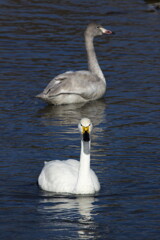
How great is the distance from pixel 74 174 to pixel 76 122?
3.70 meters

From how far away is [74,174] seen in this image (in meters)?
11.5

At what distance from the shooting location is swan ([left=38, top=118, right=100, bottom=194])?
1088 cm

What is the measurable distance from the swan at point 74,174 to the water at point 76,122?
167 mm

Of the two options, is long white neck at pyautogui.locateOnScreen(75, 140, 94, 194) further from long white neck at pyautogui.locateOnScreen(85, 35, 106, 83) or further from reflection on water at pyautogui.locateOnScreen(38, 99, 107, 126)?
long white neck at pyautogui.locateOnScreen(85, 35, 106, 83)

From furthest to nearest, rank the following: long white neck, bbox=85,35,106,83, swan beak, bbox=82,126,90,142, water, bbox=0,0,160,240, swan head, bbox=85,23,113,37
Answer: swan head, bbox=85,23,113,37 < long white neck, bbox=85,35,106,83 < swan beak, bbox=82,126,90,142 < water, bbox=0,0,160,240

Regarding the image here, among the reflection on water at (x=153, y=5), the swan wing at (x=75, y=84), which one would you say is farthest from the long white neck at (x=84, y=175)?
the reflection on water at (x=153, y=5)

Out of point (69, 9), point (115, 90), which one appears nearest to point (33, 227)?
point (115, 90)

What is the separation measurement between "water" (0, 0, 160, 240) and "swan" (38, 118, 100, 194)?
0.17 m

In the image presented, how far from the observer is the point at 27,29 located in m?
23.7

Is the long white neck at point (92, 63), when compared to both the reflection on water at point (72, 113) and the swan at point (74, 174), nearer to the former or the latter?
the reflection on water at point (72, 113)

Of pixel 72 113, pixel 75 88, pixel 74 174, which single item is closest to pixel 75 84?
pixel 75 88

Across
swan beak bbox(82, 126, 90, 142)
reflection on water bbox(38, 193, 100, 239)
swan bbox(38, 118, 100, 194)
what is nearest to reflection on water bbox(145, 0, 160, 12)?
swan bbox(38, 118, 100, 194)

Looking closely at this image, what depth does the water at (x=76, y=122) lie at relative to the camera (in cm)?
988

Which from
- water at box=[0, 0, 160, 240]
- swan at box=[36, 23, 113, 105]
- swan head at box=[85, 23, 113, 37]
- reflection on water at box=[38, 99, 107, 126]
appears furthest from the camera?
swan head at box=[85, 23, 113, 37]
